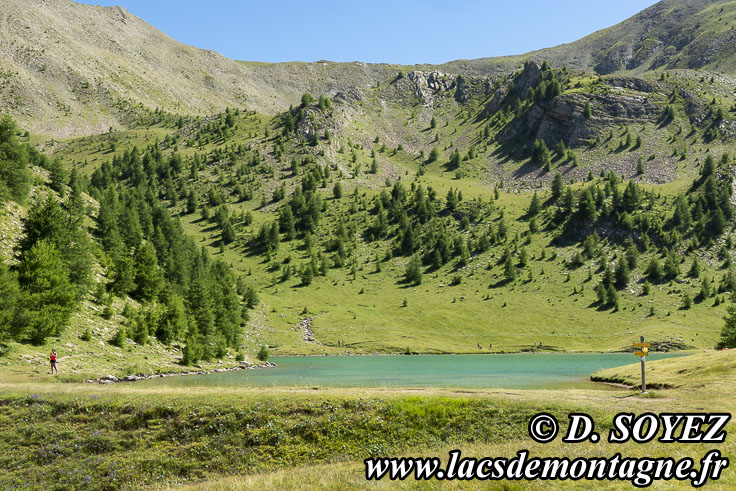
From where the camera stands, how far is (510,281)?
599 feet

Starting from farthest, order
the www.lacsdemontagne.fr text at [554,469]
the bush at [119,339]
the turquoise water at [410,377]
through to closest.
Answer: the bush at [119,339]
the turquoise water at [410,377]
the www.lacsdemontagne.fr text at [554,469]

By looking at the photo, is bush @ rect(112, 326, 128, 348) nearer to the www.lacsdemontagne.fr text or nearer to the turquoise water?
the turquoise water

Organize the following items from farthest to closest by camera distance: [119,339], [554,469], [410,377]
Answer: [410,377], [119,339], [554,469]

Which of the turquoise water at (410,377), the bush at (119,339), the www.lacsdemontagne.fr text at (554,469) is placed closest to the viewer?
the www.lacsdemontagne.fr text at (554,469)

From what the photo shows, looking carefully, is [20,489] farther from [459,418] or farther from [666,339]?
[666,339]

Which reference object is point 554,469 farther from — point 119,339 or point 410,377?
point 119,339

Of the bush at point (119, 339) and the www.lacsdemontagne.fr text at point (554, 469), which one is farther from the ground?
the www.lacsdemontagne.fr text at point (554, 469)

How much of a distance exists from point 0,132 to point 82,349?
4170 cm

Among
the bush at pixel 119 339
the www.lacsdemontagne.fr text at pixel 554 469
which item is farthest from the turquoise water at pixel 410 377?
the www.lacsdemontagne.fr text at pixel 554 469

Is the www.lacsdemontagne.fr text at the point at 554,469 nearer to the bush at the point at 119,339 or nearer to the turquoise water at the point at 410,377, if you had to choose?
the turquoise water at the point at 410,377

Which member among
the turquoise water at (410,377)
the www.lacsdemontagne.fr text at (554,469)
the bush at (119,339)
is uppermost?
the www.lacsdemontagne.fr text at (554,469)

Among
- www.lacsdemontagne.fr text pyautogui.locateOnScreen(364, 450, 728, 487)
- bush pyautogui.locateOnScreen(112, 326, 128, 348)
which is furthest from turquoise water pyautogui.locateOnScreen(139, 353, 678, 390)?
www.lacsdemontagne.fr text pyautogui.locateOnScreen(364, 450, 728, 487)

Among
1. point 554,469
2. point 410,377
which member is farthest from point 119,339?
point 554,469

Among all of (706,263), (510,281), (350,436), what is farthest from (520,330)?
(350,436)
